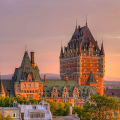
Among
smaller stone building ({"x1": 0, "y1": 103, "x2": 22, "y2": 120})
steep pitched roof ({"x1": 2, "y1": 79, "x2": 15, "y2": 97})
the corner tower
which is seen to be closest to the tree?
smaller stone building ({"x1": 0, "y1": 103, "x2": 22, "y2": 120})

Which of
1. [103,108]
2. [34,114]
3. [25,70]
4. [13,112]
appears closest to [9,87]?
[25,70]

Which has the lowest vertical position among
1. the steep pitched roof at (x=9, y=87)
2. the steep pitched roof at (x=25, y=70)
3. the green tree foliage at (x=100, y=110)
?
the green tree foliage at (x=100, y=110)

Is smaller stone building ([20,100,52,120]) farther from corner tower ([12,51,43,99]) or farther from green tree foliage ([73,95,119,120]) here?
corner tower ([12,51,43,99])

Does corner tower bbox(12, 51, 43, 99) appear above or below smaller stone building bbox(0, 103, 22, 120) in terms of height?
above

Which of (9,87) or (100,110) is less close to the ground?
(9,87)

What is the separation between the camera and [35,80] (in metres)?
190

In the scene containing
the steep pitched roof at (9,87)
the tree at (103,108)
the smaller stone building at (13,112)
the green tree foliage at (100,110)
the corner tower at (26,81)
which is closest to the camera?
the smaller stone building at (13,112)

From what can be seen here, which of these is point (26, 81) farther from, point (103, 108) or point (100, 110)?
point (100, 110)

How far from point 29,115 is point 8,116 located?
9.74m

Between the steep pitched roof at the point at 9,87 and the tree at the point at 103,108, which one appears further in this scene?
the steep pitched roof at the point at 9,87

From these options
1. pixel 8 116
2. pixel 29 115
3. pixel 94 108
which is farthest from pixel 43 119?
pixel 94 108

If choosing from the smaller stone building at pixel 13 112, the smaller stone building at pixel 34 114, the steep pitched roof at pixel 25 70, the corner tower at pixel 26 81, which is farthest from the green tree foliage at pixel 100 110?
the steep pitched roof at pixel 25 70

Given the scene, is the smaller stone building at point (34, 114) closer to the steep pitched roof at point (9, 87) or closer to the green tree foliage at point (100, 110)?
the green tree foliage at point (100, 110)

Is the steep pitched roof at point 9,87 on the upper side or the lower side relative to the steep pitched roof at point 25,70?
lower
